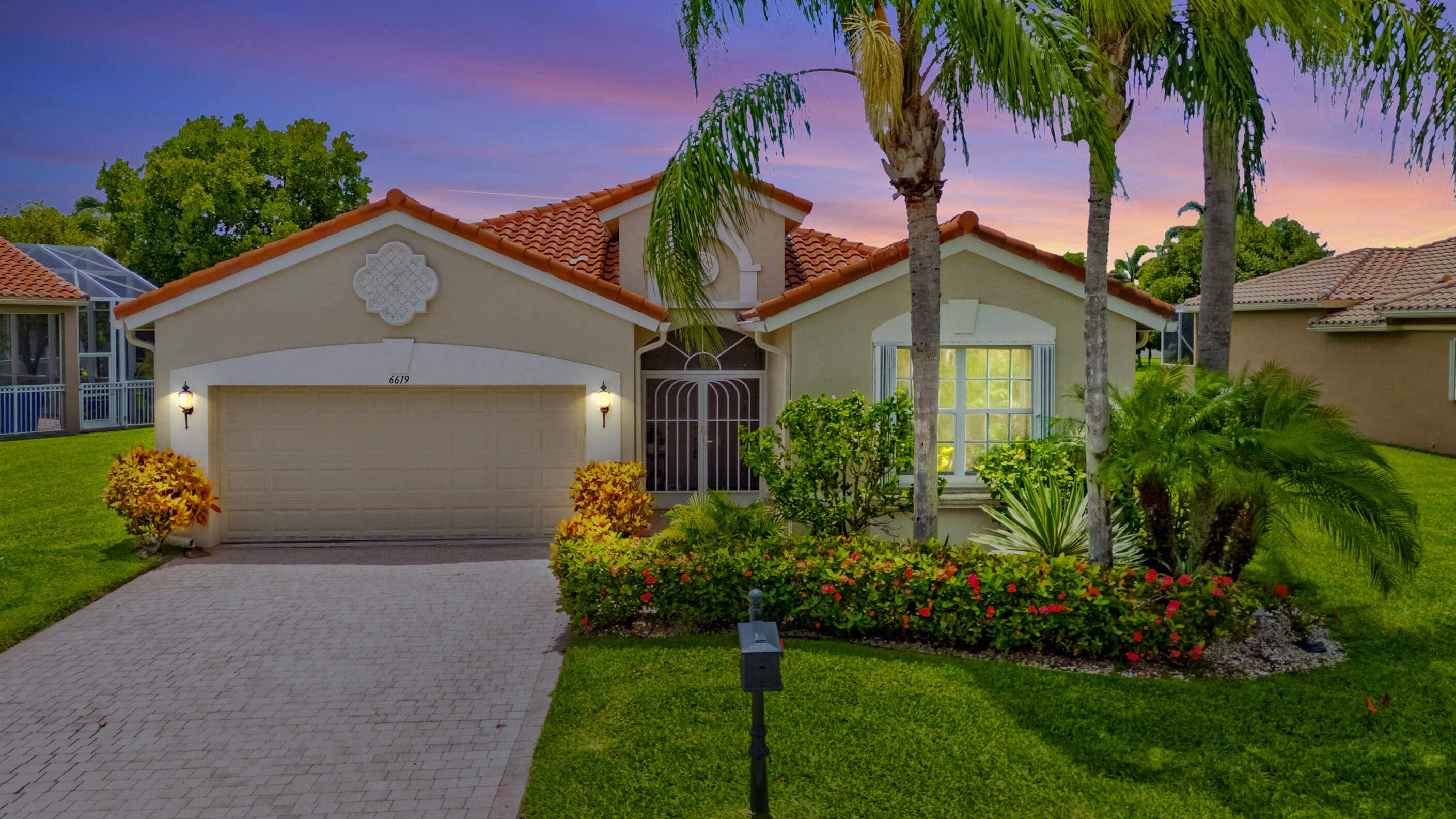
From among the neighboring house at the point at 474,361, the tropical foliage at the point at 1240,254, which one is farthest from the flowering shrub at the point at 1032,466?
the tropical foliage at the point at 1240,254

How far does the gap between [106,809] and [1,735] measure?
6.07 ft

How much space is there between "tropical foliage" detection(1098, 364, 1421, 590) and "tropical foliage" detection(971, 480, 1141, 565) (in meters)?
0.33

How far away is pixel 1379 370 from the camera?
75.7 ft

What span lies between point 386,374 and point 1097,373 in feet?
28.3

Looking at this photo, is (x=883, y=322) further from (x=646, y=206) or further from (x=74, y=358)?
(x=74, y=358)

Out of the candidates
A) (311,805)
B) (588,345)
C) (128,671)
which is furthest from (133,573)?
(311,805)

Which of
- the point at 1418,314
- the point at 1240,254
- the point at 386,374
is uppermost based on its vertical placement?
the point at 1240,254

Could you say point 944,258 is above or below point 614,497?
above

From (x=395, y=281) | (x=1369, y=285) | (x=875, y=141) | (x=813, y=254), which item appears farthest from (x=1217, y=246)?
(x=1369, y=285)

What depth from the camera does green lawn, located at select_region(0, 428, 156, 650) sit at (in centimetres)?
1053

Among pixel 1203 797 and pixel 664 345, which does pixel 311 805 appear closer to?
pixel 1203 797

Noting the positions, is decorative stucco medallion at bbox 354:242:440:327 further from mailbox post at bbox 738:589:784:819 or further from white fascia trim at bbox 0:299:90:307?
→ white fascia trim at bbox 0:299:90:307

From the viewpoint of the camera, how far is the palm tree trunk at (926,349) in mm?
10000

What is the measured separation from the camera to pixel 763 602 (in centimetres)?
912
